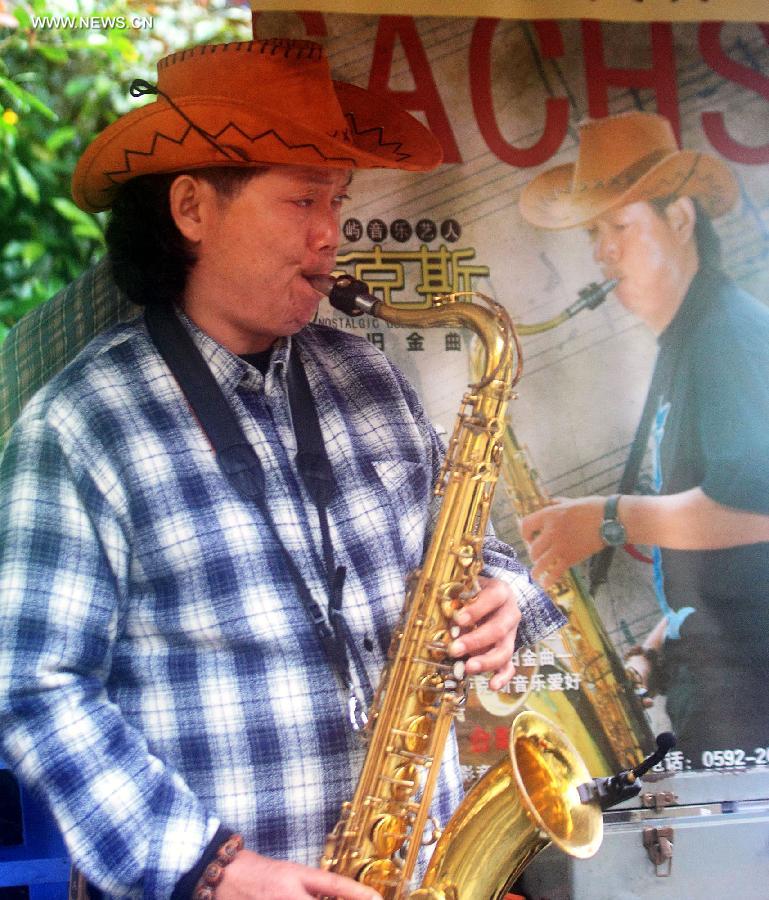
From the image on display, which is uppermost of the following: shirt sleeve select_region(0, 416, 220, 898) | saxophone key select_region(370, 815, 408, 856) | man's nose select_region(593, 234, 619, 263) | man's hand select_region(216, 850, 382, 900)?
man's nose select_region(593, 234, 619, 263)

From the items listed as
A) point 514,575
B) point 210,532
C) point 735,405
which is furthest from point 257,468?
point 735,405

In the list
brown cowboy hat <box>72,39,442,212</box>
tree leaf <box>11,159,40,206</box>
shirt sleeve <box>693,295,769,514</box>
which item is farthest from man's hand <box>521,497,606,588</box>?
tree leaf <box>11,159,40,206</box>

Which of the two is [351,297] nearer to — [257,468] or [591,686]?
[257,468]

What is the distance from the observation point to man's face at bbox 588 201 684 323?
268 cm

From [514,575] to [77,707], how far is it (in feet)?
3.36

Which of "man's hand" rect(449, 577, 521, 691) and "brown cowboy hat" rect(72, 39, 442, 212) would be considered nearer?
"brown cowboy hat" rect(72, 39, 442, 212)

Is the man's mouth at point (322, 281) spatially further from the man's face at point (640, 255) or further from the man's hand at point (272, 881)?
the man's hand at point (272, 881)

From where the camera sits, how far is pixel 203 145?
209cm

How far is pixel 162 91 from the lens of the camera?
2207 millimetres

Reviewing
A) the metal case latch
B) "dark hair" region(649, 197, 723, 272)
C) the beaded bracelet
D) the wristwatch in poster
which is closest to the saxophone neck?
the wristwatch in poster

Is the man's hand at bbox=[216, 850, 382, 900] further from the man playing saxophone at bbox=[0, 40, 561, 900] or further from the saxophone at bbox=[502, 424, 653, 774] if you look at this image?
the saxophone at bbox=[502, 424, 653, 774]

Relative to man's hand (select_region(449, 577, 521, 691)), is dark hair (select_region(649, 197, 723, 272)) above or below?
above

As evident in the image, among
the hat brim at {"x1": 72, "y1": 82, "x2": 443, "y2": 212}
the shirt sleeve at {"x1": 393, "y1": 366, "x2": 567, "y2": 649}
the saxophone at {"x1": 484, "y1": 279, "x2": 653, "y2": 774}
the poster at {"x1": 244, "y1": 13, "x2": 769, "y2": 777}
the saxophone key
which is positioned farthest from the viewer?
the saxophone at {"x1": 484, "y1": 279, "x2": 653, "y2": 774}

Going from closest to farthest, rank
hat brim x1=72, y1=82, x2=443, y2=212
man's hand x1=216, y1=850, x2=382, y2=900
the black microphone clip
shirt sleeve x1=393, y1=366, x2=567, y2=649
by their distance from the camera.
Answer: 1. man's hand x1=216, y1=850, x2=382, y2=900
2. hat brim x1=72, y1=82, x2=443, y2=212
3. the black microphone clip
4. shirt sleeve x1=393, y1=366, x2=567, y2=649
